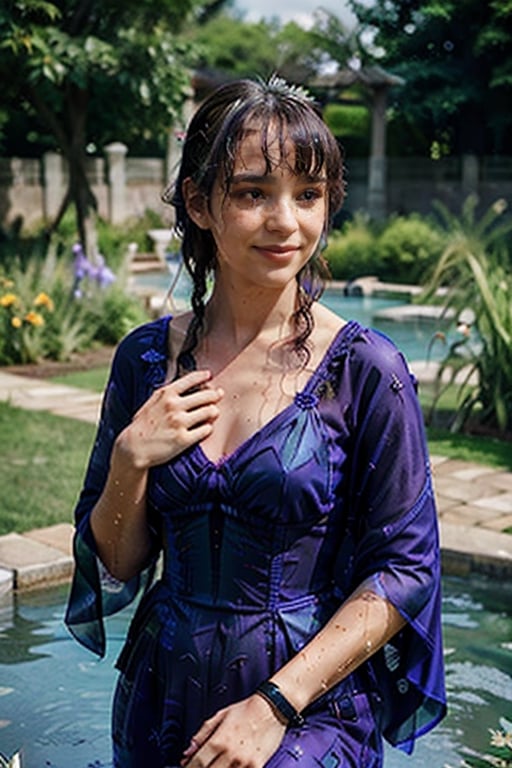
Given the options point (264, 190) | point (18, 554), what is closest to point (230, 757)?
point (264, 190)

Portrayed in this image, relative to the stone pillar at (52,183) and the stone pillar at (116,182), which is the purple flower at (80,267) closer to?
the stone pillar at (52,183)

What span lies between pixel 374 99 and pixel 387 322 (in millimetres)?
14362

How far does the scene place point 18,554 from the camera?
16.4 feet

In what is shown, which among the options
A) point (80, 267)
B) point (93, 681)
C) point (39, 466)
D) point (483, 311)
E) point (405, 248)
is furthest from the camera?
point (405, 248)

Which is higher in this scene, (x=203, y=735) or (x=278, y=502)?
(x=278, y=502)

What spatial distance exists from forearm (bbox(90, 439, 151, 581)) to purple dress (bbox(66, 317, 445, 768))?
3 cm

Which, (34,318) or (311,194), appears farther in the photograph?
(34,318)

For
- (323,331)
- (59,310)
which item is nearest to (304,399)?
(323,331)

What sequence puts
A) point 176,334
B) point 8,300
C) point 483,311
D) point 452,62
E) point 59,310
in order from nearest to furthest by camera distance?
point 176,334, point 483,311, point 8,300, point 59,310, point 452,62

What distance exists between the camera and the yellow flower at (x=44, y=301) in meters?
10.4

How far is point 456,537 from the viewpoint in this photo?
5.31 m

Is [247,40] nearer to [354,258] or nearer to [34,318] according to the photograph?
[354,258]

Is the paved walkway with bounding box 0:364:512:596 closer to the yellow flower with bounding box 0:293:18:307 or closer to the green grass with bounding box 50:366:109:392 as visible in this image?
the green grass with bounding box 50:366:109:392

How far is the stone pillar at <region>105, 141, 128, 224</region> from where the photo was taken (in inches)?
1043
